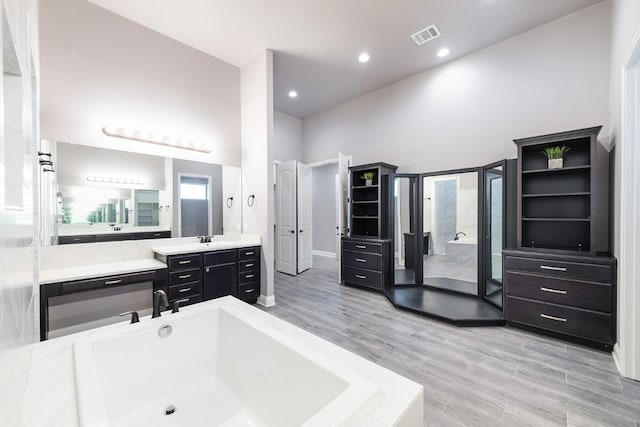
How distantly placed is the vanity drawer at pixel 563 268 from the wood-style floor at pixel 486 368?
→ 661 millimetres

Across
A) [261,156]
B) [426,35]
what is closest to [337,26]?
[426,35]

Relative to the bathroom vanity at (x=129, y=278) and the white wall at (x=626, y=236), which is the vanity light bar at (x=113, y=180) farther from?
the white wall at (x=626, y=236)

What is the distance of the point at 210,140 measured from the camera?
358cm

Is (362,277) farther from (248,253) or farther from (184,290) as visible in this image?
(184,290)

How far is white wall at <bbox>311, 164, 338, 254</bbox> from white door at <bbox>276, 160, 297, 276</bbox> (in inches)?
52.9

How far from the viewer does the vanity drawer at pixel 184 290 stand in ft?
8.88

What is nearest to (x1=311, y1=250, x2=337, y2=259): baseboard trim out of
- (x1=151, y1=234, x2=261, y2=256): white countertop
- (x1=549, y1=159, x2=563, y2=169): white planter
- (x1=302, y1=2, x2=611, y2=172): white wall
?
(x1=302, y1=2, x2=611, y2=172): white wall

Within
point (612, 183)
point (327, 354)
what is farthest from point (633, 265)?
point (327, 354)

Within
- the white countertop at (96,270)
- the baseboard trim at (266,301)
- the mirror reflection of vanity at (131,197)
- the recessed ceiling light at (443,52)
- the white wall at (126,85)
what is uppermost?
the recessed ceiling light at (443,52)

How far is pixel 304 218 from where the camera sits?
5.43m

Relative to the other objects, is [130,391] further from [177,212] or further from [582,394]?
[582,394]

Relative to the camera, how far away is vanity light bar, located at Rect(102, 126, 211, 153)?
2.74m

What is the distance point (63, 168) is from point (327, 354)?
3095 mm

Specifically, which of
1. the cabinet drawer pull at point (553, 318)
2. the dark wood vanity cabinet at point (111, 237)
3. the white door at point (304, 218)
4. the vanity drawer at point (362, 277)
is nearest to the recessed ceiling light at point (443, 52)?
the white door at point (304, 218)
